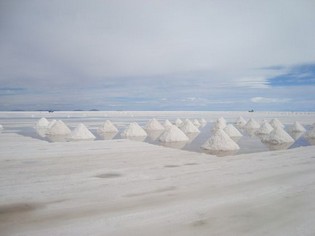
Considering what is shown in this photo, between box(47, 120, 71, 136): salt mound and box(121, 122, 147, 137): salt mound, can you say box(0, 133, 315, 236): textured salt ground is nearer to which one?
box(121, 122, 147, 137): salt mound

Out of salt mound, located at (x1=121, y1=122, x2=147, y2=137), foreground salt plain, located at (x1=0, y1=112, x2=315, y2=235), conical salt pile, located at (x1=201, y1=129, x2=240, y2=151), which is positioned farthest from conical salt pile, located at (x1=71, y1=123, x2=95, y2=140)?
foreground salt plain, located at (x1=0, y1=112, x2=315, y2=235)

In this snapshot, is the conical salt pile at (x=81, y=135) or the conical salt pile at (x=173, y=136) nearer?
the conical salt pile at (x=173, y=136)

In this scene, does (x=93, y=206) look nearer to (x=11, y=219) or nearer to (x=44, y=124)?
(x=11, y=219)

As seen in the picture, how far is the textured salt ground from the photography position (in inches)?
102

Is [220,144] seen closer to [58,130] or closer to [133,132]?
[133,132]

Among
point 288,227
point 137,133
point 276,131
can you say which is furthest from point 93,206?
point 137,133

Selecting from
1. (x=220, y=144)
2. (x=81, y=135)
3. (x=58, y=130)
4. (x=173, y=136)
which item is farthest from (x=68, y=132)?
(x=220, y=144)

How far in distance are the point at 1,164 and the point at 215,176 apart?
4.07 meters

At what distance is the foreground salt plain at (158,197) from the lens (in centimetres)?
260

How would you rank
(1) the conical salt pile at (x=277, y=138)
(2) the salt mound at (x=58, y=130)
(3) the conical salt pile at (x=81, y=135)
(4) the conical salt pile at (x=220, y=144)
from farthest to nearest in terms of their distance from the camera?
1. (2) the salt mound at (x=58, y=130)
2. (3) the conical salt pile at (x=81, y=135)
3. (1) the conical salt pile at (x=277, y=138)
4. (4) the conical salt pile at (x=220, y=144)

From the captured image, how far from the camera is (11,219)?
2.79 metres

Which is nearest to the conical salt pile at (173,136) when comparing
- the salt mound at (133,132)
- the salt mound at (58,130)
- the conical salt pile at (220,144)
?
the conical salt pile at (220,144)

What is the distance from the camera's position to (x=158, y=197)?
11.4 ft

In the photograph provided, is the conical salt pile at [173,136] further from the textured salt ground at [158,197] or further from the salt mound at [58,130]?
the textured salt ground at [158,197]
